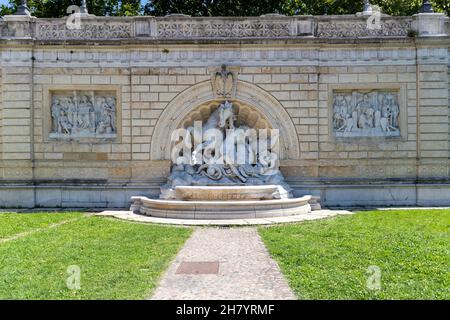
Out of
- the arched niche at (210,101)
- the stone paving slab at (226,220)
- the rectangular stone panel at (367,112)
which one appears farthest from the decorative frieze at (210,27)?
the stone paving slab at (226,220)

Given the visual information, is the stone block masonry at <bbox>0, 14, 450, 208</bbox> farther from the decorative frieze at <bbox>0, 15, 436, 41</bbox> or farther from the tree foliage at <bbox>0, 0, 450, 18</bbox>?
the tree foliage at <bbox>0, 0, 450, 18</bbox>

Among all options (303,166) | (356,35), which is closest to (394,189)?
(303,166)

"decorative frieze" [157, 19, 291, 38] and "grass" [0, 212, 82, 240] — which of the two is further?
"decorative frieze" [157, 19, 291, 38]

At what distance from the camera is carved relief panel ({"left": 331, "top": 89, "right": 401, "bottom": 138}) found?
16422mm

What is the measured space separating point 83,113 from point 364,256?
1199 centimetres

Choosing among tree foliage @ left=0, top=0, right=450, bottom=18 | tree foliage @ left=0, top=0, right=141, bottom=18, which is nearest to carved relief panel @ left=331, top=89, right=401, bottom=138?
tree foliage @ left=0, top=0, right=450, bottom=18

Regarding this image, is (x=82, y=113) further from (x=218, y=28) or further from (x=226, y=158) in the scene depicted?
(x=218, y=28)

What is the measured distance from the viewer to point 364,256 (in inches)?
319

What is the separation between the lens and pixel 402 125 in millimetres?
16391

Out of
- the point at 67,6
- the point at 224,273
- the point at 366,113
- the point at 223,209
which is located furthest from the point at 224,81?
the point at 67,6

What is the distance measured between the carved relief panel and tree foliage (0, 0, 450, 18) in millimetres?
11819

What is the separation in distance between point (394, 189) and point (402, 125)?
239cm

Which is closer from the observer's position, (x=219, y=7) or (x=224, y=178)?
(x=224, y=178)

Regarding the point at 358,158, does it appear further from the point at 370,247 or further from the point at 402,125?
the point at 370,247
